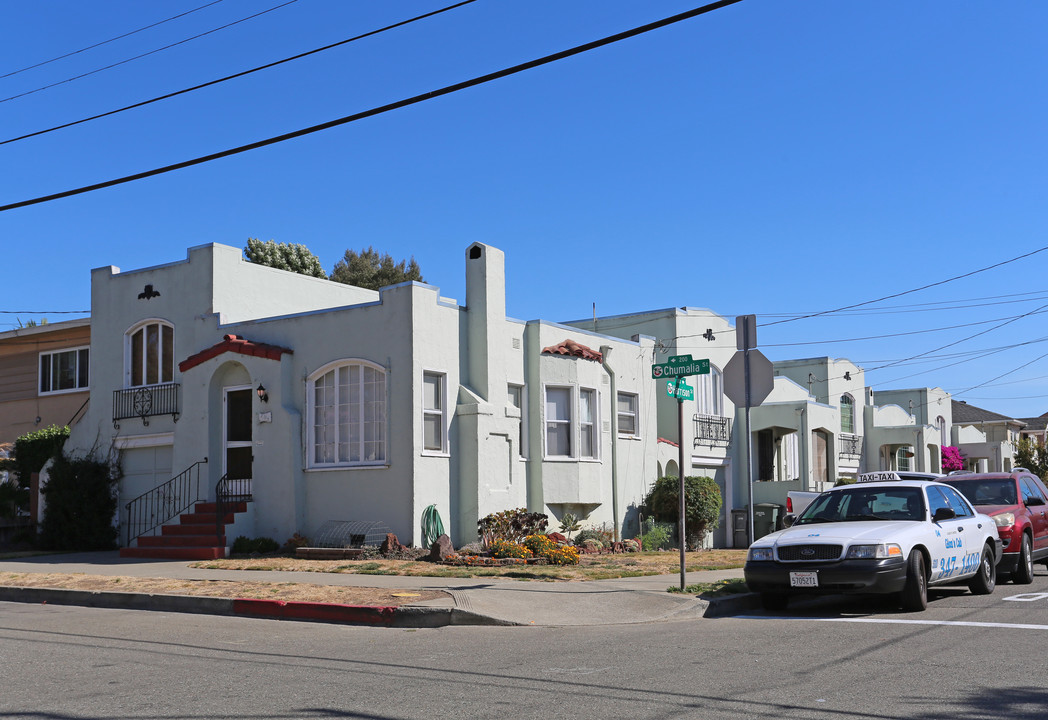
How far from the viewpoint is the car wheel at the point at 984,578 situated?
12828 millimetres

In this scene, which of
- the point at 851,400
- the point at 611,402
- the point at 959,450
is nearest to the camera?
the point at 611,402

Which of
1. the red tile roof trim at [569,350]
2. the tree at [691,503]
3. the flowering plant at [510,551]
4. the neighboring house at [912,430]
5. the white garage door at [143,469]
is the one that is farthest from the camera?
the neighboring house at [912,430]

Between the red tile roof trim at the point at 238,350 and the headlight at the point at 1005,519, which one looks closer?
the headlight at the point at 1005,519

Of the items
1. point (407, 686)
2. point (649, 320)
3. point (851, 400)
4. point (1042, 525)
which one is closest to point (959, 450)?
point (851, 400)

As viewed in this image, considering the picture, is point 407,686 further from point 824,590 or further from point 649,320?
point 649,320

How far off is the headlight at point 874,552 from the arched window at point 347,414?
10.3 m

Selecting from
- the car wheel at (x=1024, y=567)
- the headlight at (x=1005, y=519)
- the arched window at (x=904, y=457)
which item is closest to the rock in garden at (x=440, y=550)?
the headlight at (x=1005, y=519)

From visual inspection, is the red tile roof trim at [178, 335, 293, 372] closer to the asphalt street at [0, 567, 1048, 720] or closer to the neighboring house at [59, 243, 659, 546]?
the neighboring house at [59, 243, 659, 546]

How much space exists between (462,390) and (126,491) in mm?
8373

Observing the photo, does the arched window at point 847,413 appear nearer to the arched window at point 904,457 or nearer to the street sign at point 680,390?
the arched window at point 904,457

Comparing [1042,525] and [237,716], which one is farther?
[1042,525]

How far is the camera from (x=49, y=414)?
2786cm

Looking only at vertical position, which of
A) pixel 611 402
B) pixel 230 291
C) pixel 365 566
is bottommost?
pixel 365 566

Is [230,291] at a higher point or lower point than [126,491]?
higher
